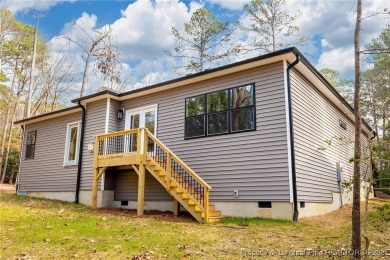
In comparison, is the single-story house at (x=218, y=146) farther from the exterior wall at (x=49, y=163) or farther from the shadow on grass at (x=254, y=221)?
the shadow on grass at (x=254, y=221)

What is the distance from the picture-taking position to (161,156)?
9.77 m

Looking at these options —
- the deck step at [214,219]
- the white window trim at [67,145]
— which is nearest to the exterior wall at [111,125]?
the white window trim at [67,145]

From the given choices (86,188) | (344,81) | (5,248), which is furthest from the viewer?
(344,81)

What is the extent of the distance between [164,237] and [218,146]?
3629 mm

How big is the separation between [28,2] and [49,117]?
11.8 meters

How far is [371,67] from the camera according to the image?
939 inches

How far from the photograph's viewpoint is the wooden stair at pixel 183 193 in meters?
7.68

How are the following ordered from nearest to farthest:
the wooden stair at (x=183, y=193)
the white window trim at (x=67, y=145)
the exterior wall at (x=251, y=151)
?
1. the wooden stair at (x=183, y=193)
2. the exterior wall at (x=251, y=151)
3. the white window trim at (x=67, y=145)

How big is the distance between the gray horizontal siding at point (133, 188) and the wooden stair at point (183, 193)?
1.37 metres

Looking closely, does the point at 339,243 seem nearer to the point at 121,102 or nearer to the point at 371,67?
the point at 121,102

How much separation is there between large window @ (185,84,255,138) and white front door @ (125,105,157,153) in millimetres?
1423

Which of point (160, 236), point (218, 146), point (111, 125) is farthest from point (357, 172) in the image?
point (111, 125)

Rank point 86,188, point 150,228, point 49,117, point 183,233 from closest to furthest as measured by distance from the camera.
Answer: point 183,233 < point 150,228 < point 86,188 < point 49,117

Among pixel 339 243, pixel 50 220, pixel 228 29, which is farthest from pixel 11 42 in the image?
pixel 339 243
